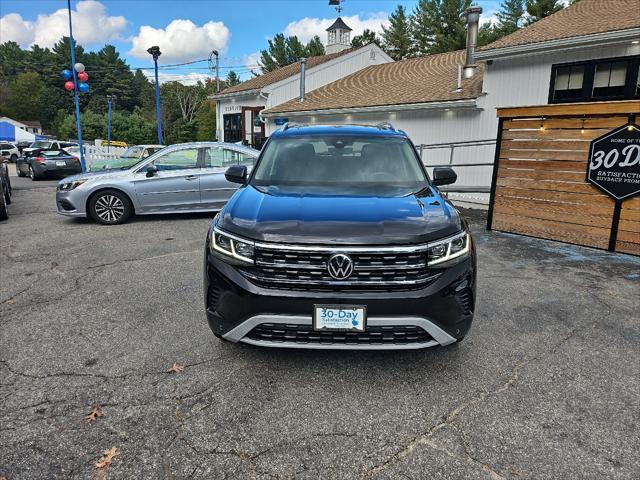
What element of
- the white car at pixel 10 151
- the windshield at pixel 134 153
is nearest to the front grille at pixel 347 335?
the windshield at pixel 134 153

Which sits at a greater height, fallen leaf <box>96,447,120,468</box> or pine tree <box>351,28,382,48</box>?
pine tree <box>351,28,382,48</box>

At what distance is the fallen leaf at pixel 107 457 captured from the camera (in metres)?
2.26

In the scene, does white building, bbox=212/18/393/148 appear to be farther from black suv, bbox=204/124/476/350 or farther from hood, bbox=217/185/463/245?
black suv, bbox=204/124/476/350

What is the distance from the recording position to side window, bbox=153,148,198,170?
28.9 ft

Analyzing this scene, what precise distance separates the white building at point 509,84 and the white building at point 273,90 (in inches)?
205

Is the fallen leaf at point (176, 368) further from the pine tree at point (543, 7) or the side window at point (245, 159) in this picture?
the pine tree at point (543, 7)

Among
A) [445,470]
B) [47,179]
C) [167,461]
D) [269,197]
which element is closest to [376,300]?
[445,470]

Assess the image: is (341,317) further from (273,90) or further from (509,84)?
(273,90)

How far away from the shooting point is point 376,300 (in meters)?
2.67

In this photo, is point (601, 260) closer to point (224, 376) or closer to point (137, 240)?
point (224, 376)

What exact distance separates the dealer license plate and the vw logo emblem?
0.19 m

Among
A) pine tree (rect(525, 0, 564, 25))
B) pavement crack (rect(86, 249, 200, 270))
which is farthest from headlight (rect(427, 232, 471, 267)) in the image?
pine tree (rect(525, 0, 564, 25))

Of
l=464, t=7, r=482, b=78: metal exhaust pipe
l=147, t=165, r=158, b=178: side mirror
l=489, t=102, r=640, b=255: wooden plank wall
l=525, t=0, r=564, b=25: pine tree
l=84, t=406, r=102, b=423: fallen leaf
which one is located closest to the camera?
l=84, t=406, r=102, b=423: fallen leaf

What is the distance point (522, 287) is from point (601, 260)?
76.2 inches
